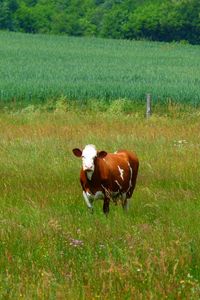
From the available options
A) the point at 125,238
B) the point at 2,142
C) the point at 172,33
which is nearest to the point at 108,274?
the point at 125,238

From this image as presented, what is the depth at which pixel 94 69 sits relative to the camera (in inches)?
1768

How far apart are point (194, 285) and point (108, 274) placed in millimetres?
717

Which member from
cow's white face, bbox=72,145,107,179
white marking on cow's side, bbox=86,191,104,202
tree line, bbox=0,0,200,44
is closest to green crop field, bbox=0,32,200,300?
white marking on cow's side, bbox=86,191,104,202

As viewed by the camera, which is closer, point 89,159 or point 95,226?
point 95,226

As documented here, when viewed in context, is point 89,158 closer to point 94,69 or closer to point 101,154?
point 101,154

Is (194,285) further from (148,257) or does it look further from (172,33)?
(172,33)

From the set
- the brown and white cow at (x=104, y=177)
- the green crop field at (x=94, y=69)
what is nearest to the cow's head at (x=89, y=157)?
the brown and white cow at (x=104, y=177)

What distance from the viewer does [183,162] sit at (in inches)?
548

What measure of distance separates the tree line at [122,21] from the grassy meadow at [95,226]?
75.9 m

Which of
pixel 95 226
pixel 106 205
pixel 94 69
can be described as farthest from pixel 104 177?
pixel 94 69

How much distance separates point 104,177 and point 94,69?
114ft

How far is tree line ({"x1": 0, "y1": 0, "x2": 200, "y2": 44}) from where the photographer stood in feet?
303

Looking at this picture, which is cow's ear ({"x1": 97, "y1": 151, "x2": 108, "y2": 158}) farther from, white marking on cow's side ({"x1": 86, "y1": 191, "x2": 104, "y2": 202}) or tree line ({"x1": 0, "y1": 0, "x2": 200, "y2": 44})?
tree line ({"x1": 0, "y1": 0, "x2": 200, "y2": 44})

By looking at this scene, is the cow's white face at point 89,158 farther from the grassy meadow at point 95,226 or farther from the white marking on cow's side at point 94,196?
the grassy meadow at point 95,226
